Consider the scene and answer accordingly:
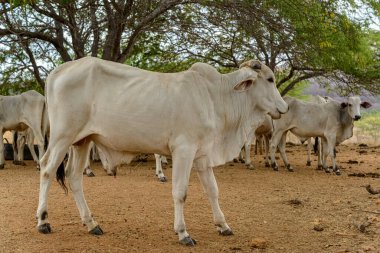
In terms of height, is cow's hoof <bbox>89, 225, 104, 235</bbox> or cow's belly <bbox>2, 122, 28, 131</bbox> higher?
cow's belly <bbox>2, 122, 28, 131</bbox>

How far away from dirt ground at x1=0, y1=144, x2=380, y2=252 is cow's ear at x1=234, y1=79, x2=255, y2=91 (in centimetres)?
155

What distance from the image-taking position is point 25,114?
41.8 feet

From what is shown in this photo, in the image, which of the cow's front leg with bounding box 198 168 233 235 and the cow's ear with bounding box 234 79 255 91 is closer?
the cow's front leg with bounding box 198 168 233 235

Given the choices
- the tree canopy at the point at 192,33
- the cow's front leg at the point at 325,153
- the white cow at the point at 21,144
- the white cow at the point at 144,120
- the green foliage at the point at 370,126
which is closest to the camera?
the white cow at the point at 144,120

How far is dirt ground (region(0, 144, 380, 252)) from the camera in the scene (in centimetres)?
536

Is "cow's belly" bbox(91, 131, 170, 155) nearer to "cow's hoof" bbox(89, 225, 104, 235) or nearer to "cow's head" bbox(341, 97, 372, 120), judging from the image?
"cow's hoof" bbox(89, 225, 104, 235)

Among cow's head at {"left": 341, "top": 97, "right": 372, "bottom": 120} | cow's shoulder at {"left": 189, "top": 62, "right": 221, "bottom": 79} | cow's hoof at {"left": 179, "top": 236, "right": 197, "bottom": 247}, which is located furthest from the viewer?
cow's head at {"left": 341, "top": 97, "right": 372, "bottom": 120}

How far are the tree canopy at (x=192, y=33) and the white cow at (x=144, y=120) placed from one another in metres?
3.24

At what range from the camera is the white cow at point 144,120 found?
549 centimetres

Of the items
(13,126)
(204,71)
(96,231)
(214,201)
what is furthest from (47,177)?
(13,126)

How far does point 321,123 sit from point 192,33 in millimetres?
3708

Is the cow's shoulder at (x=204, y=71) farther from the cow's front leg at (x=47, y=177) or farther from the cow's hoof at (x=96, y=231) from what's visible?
the cow's hoof at (x=96, y=231)

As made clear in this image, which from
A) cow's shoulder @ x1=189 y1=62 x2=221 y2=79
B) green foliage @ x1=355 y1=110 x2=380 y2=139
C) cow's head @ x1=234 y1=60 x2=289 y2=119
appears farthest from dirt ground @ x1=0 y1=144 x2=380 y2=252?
green foliage @ x1=355 y1=110 x2=380 y2=139

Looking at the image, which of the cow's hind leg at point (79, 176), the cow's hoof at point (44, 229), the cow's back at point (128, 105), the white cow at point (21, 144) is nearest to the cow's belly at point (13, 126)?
the white cow at point (21, 144)
